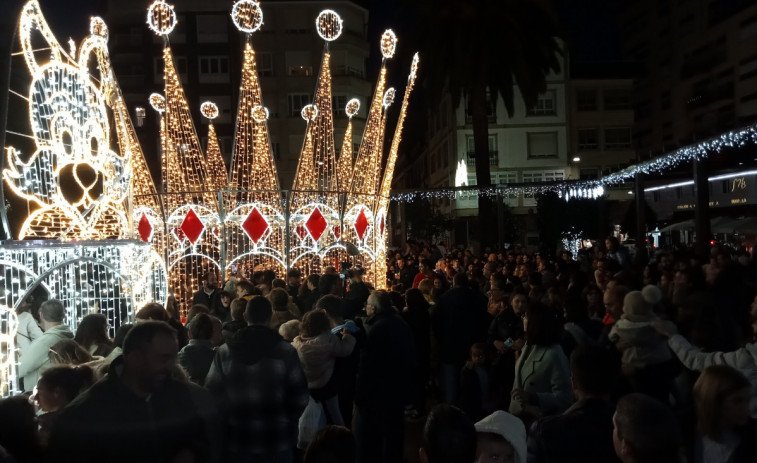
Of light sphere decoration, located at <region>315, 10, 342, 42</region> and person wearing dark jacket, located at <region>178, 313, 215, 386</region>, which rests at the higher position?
light sphere decoration, located at <region>315, 10, 342, 42</region>

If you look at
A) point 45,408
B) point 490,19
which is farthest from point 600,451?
point 490,19

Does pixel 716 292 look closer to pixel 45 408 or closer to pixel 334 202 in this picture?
pixel 45 408

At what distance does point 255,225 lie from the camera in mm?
14234

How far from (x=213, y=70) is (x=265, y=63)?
12.5 ft

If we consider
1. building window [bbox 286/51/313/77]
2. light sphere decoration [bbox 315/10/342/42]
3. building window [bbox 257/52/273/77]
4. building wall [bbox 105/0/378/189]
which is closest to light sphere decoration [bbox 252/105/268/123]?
light sphere decoration [bbox 315/10/342/42]

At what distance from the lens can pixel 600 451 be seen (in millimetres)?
3645

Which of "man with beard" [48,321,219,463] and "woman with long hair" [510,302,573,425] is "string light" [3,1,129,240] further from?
"woman with long hair" [510,302,573,425]

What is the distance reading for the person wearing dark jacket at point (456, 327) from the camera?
337 inches

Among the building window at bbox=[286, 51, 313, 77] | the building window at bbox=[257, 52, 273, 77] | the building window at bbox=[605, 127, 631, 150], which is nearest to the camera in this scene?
the building window at bbox=[286, 51, 313, 77]

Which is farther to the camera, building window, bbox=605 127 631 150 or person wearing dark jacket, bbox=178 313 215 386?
building window, bbox=605 127 631 150

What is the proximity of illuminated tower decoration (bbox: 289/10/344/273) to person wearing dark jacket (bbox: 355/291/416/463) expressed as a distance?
7.97m

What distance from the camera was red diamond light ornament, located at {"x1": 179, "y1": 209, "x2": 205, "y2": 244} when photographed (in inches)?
557

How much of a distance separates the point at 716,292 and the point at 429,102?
17.1 meters

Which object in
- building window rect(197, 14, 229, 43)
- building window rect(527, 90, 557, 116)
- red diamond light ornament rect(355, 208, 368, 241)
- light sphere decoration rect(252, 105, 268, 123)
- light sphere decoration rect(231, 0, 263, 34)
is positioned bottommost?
red diamond light ornament rect(355, 208, 368, 241)
